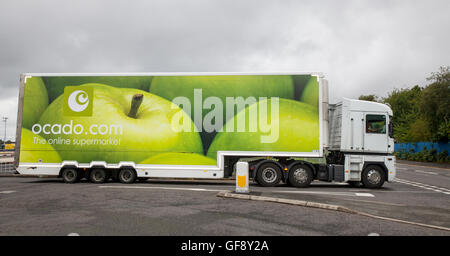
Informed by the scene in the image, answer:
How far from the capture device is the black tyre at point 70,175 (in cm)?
1320

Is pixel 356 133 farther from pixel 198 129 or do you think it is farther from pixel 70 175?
pixel 70 175

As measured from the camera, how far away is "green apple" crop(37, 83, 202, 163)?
503 inches

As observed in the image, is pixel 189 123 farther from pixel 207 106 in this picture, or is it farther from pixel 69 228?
pixel 69 228

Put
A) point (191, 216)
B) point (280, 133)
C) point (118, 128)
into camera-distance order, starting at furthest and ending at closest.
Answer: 1. point (118, 128)
2. point (280, 133)
3. point (191, 216)

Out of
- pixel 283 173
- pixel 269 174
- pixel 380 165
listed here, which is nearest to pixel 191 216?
pixel 269 174

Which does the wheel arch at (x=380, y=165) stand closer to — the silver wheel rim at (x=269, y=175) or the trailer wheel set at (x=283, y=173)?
the trailer wheel set at (x=283, y=173)

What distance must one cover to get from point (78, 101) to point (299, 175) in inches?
345

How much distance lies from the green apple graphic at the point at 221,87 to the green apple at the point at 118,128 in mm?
392

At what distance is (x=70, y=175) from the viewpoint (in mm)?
13305

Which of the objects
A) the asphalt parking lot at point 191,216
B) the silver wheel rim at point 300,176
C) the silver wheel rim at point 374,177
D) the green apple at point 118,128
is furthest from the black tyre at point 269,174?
the silver wheel rim at point 374,177
